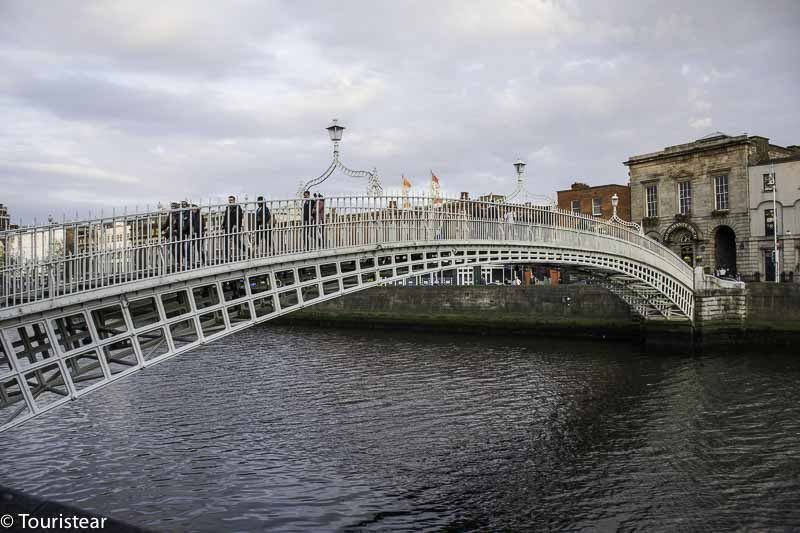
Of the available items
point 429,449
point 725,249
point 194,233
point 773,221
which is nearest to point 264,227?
point 194,233

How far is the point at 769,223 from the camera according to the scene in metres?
33.4

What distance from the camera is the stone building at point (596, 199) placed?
42562 mm

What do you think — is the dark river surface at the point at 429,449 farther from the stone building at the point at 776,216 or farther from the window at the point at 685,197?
the window at the point at 685,197

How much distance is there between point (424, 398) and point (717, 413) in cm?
648

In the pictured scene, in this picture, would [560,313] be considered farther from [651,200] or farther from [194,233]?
[194,233]

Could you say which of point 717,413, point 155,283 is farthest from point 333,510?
point 717,413

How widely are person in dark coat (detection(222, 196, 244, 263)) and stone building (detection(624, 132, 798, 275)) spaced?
30070 millimetres

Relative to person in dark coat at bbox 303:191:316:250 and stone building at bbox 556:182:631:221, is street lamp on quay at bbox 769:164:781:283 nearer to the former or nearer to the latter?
stone building at bbox 556:182:631:221

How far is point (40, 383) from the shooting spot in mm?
9789

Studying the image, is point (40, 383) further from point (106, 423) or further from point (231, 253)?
point (106, 423)

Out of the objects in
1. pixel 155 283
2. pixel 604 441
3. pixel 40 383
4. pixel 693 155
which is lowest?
pixel 604 441

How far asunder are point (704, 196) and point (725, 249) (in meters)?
3.28

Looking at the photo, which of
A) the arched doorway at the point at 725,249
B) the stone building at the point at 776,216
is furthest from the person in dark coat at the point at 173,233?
the arched doorway at the point at 725,249

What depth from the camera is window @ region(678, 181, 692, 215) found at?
36.9m
